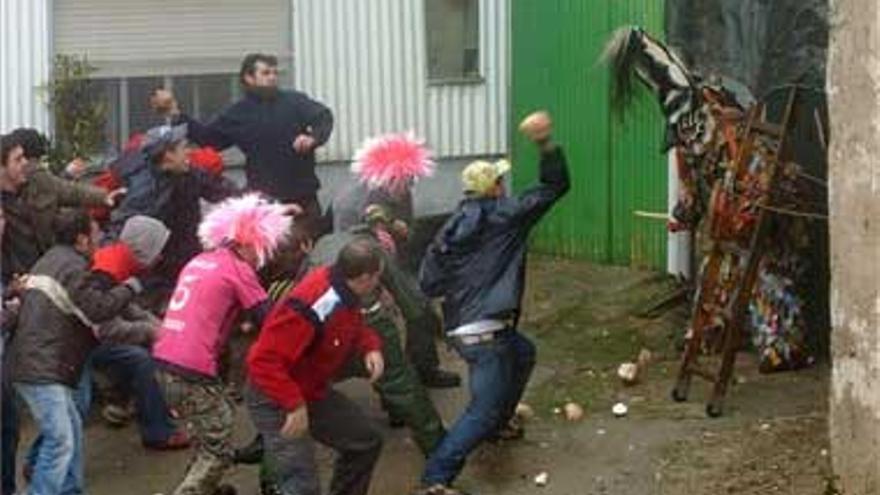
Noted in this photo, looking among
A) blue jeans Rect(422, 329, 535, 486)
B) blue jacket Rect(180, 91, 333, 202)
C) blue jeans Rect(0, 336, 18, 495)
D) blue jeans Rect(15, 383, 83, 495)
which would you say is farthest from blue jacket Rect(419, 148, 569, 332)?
blue jacket Rect(180, 91, 333, 202)

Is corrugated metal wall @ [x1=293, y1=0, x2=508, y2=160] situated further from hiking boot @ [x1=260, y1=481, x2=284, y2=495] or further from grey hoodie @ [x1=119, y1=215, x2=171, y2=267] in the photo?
hiking boot @ [x1=260, y1=481, x2=284, y2=495]

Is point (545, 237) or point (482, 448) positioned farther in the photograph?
point (545, 237)

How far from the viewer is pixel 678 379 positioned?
9.33 metres

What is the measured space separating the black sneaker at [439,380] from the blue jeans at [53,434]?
8.52 feet

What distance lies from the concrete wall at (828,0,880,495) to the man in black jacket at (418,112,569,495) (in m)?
1.35

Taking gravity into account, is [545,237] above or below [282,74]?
below

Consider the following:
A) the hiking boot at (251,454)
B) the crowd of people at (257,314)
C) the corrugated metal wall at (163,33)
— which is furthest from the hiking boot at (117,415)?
the corrugated metal wall at (163,33)

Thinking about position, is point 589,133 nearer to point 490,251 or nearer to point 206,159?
point 206,159

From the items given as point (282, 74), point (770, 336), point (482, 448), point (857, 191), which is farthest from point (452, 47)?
point (857, 191)

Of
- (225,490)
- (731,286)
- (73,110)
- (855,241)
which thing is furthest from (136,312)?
(73,110)

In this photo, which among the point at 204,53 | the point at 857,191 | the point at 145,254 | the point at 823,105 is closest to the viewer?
the point at 857,191

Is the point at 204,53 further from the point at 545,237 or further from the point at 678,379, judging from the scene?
the point at 678,379

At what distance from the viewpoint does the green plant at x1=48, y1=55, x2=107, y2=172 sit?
12758 mm

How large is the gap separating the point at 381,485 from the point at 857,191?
272 cm
